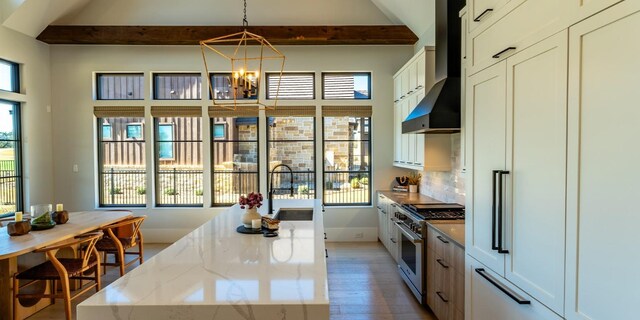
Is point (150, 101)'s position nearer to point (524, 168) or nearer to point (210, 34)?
point (210, 34)

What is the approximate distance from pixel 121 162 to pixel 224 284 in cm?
508

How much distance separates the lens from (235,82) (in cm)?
279

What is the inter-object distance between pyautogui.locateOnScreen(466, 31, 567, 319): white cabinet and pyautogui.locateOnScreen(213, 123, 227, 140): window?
450 cm

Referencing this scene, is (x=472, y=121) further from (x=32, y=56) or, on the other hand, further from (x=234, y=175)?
(x=32, y=56)

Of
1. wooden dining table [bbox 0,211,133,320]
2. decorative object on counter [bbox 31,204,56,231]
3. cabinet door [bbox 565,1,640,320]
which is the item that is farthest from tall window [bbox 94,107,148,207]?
cabinet door [bbox 565,1,640,320]

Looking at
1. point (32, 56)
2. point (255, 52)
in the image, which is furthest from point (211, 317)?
point (32, 56)

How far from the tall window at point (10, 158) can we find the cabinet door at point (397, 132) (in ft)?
19.0

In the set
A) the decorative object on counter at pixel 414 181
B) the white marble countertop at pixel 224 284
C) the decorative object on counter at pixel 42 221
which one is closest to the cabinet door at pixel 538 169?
the white marble countertop at pixel 224 284

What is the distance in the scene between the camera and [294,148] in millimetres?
5809

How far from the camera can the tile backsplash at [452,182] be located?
3.89m

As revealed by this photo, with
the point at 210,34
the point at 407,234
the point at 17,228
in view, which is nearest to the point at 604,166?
→ the point at 407,234

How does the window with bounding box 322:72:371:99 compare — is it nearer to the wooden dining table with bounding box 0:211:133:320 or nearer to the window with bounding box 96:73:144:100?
the window with bounding box 96:73:144:100

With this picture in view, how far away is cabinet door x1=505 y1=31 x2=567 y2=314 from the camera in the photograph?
1368mm

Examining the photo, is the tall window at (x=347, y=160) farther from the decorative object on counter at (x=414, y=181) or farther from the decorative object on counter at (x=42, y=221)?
the decorative object on counter at (x=42, y=221)
